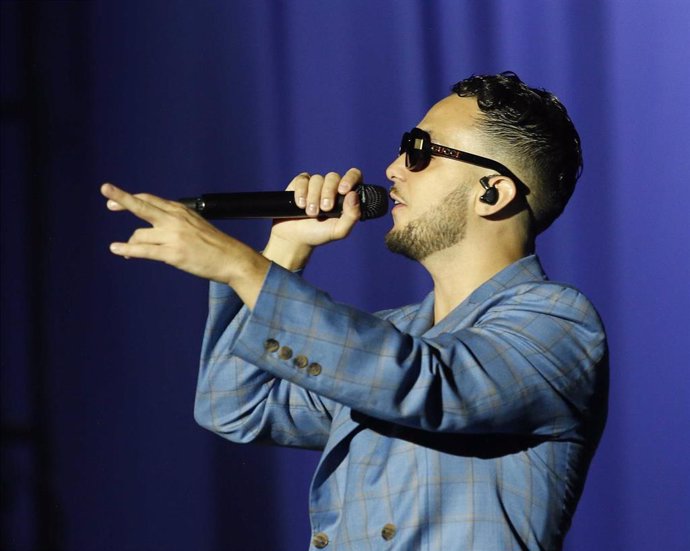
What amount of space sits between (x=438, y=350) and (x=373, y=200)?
1.48ft

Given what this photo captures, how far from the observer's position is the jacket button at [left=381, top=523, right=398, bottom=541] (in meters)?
1.45

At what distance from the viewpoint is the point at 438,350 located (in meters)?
1.30

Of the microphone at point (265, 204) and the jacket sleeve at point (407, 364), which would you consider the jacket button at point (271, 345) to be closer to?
the jacket sleeve at point (407, 364)

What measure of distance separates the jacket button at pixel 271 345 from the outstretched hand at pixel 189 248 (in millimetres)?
46

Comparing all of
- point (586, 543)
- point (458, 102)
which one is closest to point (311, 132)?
point (458, 102)

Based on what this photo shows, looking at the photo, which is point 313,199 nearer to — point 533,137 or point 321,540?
point 533,137

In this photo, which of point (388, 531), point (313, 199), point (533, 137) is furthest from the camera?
point (533, 137)

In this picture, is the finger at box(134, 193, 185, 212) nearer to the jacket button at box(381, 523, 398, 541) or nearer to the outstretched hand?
the outstretched hand

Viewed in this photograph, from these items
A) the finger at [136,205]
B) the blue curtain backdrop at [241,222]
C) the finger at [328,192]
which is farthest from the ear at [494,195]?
the blue curtain backdrop at [241,222]

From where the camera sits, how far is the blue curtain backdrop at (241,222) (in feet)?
8.24

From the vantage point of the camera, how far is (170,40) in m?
2.67

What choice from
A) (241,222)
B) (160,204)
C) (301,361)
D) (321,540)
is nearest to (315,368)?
(301,361)

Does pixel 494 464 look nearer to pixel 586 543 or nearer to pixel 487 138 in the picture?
pixel 487 138

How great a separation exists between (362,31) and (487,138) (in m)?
1.05
